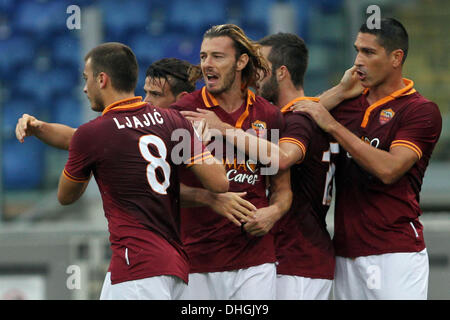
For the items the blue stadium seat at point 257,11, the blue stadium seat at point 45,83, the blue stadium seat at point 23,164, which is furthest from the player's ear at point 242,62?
the blue stadium seat at point 45,83

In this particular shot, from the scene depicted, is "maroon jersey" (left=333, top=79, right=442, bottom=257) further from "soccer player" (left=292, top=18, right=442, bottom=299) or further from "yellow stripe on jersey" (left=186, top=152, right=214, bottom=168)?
"yellow stripe on jersey" (left=186, top=152, right=214, bottom=168)

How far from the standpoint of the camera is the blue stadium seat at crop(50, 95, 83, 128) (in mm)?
8273

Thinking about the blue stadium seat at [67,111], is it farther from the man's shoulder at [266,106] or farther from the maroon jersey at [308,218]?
the maroon jersey at [308,218]

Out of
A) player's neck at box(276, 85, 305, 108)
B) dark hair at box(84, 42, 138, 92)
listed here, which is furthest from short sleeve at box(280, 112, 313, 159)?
dark hair at box(84, 42, 138, 92)

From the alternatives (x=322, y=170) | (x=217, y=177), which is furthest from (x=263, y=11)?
(x=217, y=177)

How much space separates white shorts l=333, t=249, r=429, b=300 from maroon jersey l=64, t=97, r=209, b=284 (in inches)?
46.3

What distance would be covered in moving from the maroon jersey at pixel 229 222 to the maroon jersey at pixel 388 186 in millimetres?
502

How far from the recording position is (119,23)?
888 cm

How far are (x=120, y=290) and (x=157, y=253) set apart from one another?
0.86 ft

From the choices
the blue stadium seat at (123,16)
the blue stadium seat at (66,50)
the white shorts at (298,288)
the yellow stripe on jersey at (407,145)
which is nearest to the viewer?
the yellow stripe on jersey at (407,145)

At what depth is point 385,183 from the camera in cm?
411

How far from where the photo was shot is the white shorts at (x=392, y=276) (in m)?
4.21

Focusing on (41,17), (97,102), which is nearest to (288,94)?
(97,102)
